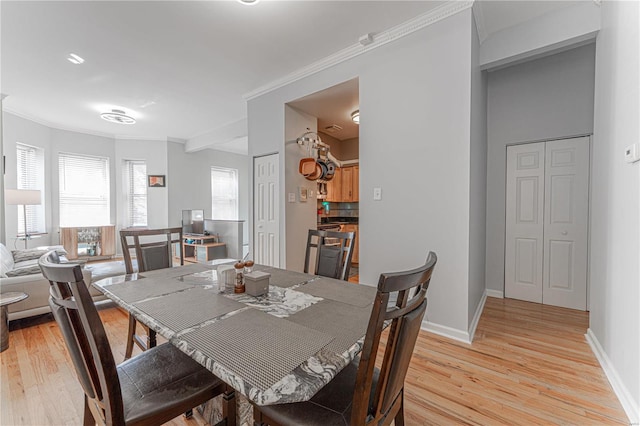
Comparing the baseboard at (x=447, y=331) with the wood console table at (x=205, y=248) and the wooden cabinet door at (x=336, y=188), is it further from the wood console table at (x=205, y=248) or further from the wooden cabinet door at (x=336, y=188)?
the wood console table at (x=205, y=248)

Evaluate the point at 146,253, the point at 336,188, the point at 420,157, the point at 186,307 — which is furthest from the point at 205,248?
the point at 186,307

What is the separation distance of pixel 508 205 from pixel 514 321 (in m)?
1.47

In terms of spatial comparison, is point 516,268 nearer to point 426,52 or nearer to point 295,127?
point 426,52

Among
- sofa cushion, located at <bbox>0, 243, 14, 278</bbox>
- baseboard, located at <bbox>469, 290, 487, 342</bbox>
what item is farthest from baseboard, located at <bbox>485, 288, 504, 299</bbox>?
sofa cushion, located at <bbox>0, 243, 14, 278</bbox>

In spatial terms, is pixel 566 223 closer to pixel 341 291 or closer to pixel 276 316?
pixel 341 291

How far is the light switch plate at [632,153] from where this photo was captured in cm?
163

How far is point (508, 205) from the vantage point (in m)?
3.62

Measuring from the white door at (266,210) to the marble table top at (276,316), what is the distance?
6.48 feet

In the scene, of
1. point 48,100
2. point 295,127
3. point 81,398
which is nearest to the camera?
point 81,398

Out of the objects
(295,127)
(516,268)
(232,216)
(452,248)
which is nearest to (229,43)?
(295,127)

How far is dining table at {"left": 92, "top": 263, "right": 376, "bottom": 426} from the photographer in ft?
2.63

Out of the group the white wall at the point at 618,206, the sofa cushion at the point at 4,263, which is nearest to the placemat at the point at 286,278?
the white wall at the point at 618,206

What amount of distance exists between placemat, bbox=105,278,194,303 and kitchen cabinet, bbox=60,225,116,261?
18.8 ft

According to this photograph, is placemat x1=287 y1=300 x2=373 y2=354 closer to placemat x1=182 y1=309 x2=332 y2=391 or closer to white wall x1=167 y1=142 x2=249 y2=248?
placemat x1=182 y1=309 x2=332 y2=391
